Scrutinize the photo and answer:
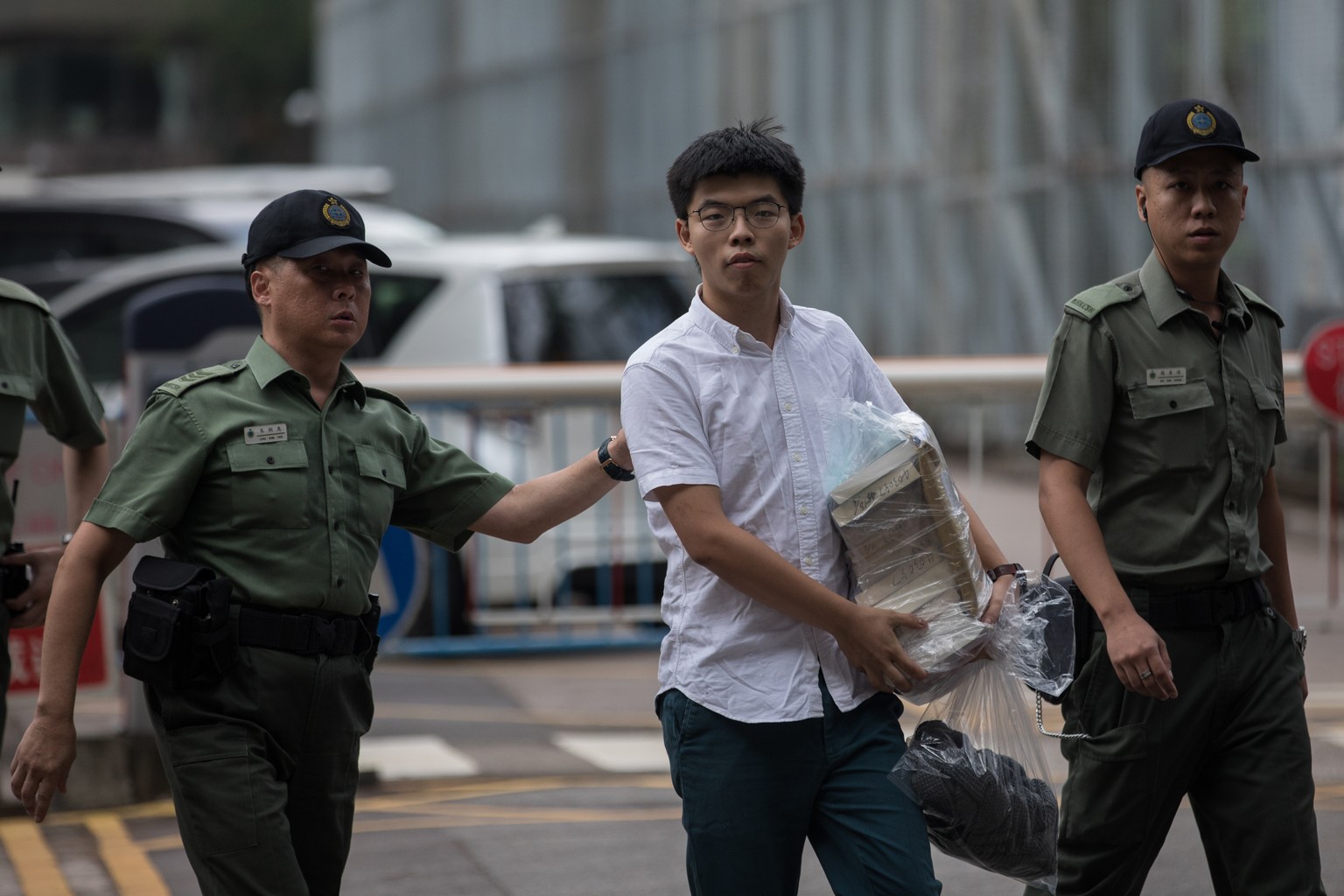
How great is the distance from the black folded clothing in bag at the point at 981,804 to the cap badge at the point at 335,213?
1451 mm

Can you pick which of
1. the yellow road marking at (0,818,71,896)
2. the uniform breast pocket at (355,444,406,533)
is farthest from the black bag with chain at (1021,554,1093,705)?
the yellow road marking at (0,818,71,896)

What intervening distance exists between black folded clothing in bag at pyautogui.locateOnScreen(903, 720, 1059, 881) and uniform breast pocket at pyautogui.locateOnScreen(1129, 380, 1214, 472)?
730 millimetres

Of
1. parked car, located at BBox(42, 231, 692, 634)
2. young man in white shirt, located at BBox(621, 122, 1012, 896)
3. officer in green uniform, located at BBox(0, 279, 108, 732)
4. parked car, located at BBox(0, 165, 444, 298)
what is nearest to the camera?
young man in white shirt, located at BBox(621, 122, 1012, 896)

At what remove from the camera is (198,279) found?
33.7 feet

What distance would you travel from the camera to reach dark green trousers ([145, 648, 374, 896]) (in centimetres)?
346

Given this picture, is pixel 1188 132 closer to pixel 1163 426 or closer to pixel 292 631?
pixel 1163 426

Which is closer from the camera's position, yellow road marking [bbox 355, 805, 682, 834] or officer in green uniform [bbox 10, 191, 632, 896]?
officer in green uniform [bbox 10, 191, 632, 896]

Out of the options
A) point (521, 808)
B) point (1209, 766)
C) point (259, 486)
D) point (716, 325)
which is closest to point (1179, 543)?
point (1209, 766)

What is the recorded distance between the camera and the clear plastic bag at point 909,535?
3402 millimetres

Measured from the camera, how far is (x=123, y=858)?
19.0ft

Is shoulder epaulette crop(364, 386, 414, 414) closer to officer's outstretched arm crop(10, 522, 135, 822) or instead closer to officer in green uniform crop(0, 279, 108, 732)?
officer's outstretched arm crop(10, 522, 135, 822)

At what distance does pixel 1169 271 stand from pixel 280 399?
1824 mm

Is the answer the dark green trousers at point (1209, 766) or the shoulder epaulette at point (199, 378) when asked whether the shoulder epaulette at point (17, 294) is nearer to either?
the shoulder epaulette at point (199, 378)

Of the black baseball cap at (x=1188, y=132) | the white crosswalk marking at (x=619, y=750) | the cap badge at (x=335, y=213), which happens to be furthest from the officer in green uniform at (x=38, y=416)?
the white crosswalk marking at (x=619, y=750)
